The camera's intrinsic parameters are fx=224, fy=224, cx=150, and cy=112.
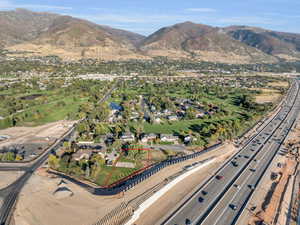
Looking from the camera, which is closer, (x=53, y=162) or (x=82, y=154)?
(x=53, y=162)

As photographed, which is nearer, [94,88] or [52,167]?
[52,167]

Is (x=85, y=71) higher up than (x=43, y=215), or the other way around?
(x=85, y=71)

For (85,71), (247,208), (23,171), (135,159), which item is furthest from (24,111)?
(85,71)

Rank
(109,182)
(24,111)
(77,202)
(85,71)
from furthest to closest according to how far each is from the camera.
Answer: (85,71) → (24,111) → (109,182) → (77,202)

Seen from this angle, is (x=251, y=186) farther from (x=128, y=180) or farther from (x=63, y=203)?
(x=63, y=203)

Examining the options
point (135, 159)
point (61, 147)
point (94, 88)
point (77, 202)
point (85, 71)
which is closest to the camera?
point (77, 202)

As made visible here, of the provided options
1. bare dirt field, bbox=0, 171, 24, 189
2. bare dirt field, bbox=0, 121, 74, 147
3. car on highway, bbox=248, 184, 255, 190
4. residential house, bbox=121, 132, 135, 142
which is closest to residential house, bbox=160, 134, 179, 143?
residential house, bbox=121, 132, 135, 142

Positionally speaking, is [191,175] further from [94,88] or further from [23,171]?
[94,88]

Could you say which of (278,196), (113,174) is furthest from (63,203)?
(278,196)
